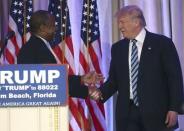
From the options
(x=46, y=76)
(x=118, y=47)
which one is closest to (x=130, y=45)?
(x=118, y=47)

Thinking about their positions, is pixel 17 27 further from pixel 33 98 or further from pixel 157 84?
pixel 33 98

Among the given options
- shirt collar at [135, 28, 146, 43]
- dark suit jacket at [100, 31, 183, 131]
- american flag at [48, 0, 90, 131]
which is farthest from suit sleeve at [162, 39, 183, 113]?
american flag at [48, 0, 90, 131]

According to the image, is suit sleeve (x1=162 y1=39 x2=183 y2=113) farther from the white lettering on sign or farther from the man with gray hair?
the white lettering on sign

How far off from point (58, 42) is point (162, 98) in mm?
1796

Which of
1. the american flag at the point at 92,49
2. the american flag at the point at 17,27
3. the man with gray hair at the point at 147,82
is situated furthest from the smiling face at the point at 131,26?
the american flag at the point at 17,27

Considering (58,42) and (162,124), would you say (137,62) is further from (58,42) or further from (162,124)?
(58,42)

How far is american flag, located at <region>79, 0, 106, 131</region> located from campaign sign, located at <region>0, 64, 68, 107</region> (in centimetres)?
296

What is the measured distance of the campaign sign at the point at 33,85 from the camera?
5.98 ft

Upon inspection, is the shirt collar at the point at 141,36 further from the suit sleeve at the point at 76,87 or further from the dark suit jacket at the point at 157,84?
the suit sleeve at the point at 76,87

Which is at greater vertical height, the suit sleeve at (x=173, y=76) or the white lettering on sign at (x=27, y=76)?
the white lettering on sign at (x=27, y=76)

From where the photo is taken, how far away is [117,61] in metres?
3.67

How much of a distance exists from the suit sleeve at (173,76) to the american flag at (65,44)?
1607 millimetres

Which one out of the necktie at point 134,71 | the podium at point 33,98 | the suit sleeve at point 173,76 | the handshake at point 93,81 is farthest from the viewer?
the handshake at point 93,81

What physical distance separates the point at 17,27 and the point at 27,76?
3236 millimetres
